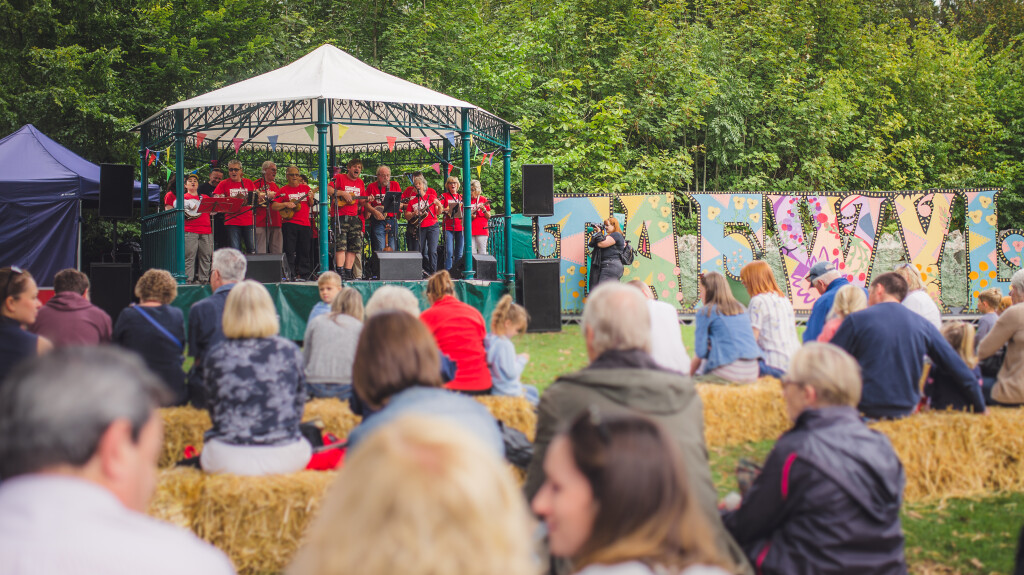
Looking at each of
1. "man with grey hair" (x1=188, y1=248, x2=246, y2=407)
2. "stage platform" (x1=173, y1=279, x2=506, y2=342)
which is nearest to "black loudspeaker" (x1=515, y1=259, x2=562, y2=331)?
"stage platform" (x1=173, y1=279, x2=506, y2=342)

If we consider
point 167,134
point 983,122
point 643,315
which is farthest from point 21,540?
point 983,122

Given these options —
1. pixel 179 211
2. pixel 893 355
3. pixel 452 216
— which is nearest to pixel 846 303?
pixel 893 355

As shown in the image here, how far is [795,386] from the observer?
3.18 meters

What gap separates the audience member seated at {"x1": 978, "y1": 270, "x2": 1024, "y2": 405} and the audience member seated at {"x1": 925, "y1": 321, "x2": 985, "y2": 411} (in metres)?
0.16

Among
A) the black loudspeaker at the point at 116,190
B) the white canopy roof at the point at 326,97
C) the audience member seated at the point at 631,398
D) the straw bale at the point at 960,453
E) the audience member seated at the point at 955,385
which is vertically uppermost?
the white canopy roof at the point at 326,97

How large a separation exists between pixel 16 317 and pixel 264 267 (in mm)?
5720

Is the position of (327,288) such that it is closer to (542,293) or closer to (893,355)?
(893,355)

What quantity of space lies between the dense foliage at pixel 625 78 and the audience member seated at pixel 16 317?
14.3 m

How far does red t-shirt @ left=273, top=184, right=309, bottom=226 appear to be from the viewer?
12.4m

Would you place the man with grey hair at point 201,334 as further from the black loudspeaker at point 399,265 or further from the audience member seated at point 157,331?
the black loudspeaker at point 399,265

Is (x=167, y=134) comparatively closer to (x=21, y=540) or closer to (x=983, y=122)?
(x=21, y=540)

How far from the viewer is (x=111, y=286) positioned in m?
10.8

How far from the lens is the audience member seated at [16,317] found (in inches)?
173

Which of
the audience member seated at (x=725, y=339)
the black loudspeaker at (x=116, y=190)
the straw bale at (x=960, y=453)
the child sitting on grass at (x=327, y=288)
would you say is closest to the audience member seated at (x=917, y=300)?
the audience member seated at (x=725, y=339)
